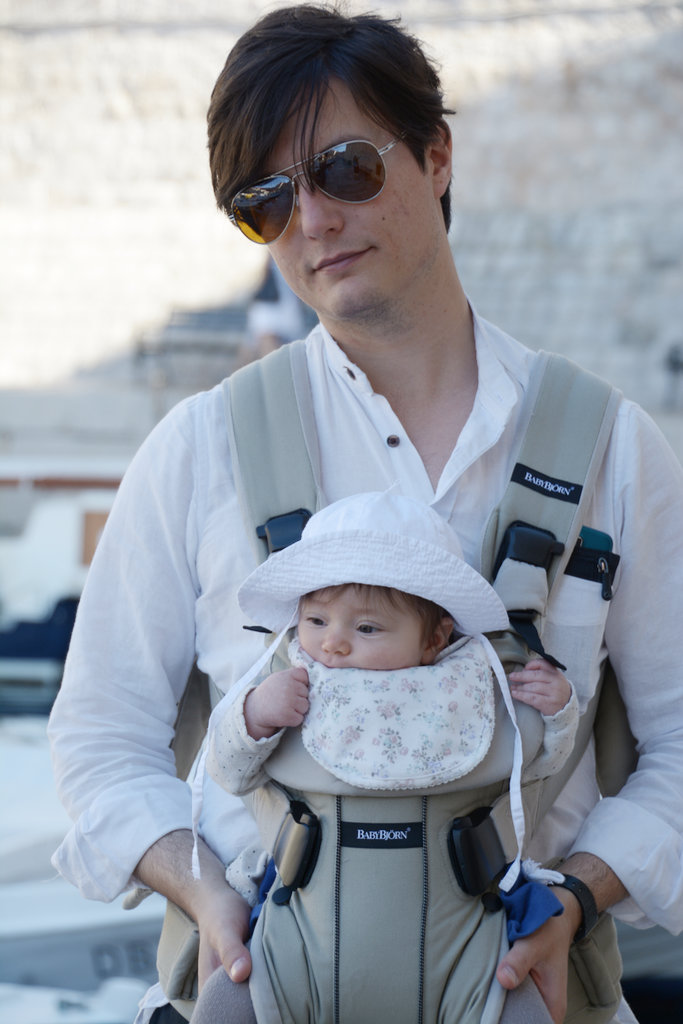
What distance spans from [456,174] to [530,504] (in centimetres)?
2162

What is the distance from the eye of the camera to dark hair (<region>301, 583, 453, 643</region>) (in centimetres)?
175

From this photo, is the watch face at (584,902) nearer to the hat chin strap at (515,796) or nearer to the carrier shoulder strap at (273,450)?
the hat chin strap at (515,796)

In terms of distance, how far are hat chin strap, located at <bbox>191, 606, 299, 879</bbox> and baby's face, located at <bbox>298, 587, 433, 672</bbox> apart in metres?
0.08

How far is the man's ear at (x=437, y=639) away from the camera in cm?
181

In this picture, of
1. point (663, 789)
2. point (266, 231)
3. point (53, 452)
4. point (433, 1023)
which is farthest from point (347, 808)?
point (53, 452)

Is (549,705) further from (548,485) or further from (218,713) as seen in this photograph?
(218,713)

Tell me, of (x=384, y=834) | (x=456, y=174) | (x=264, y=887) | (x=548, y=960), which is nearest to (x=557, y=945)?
(x=548, y=960)

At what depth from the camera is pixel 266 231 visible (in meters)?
1.95

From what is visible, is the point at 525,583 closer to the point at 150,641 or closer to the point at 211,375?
the point at 150,641

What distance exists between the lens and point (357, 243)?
191 cm

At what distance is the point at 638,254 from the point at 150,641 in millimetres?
21725

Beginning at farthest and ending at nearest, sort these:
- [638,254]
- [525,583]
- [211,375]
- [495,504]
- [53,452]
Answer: [638,254]
[211,375]
[53,452]
[495,504]
[525,583]

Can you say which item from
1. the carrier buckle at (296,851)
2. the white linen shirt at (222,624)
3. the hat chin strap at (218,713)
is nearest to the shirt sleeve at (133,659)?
the white linen shirt at (222,624)

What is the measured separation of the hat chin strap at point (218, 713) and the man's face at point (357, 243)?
1.72ft
